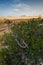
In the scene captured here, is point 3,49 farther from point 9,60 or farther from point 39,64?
point 39,64

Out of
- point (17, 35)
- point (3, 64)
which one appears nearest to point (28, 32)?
point (17, 35)

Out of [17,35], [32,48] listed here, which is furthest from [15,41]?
[32,48]

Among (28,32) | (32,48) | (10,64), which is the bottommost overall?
(10,64)

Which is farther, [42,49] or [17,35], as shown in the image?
[17,35]


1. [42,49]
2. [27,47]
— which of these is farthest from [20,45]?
[42,49]

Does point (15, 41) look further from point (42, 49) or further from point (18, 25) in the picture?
point (42, 49)

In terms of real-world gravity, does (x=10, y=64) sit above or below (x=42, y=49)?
below

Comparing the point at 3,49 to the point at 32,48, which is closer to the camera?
the point at 32,48

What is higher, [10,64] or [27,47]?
[27,47]
